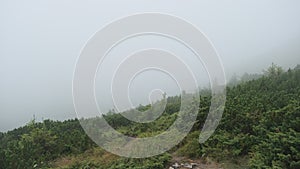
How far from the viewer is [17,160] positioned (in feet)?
32.1

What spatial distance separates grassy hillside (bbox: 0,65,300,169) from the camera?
301 inches

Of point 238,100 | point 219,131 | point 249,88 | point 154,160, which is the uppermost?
point 249,88

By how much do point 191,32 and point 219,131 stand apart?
3.25m

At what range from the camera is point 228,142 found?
938 centimetres

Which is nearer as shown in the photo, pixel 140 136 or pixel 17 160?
pixel 17 160

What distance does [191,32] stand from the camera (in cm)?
1009

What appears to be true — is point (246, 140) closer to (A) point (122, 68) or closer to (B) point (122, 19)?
(A) point (122, 68)

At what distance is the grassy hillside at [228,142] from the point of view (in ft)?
25.1

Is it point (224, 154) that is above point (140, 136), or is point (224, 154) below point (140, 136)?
below

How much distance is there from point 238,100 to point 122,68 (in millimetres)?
4628

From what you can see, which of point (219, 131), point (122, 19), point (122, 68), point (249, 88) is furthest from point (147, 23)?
point (249, 88)

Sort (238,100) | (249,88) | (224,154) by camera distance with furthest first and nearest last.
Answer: (249,88) < (238,100) < (224,154)

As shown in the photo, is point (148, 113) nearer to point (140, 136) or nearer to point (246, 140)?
point (140, 136)

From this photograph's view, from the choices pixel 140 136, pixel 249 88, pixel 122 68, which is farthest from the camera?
pixel 249 88
